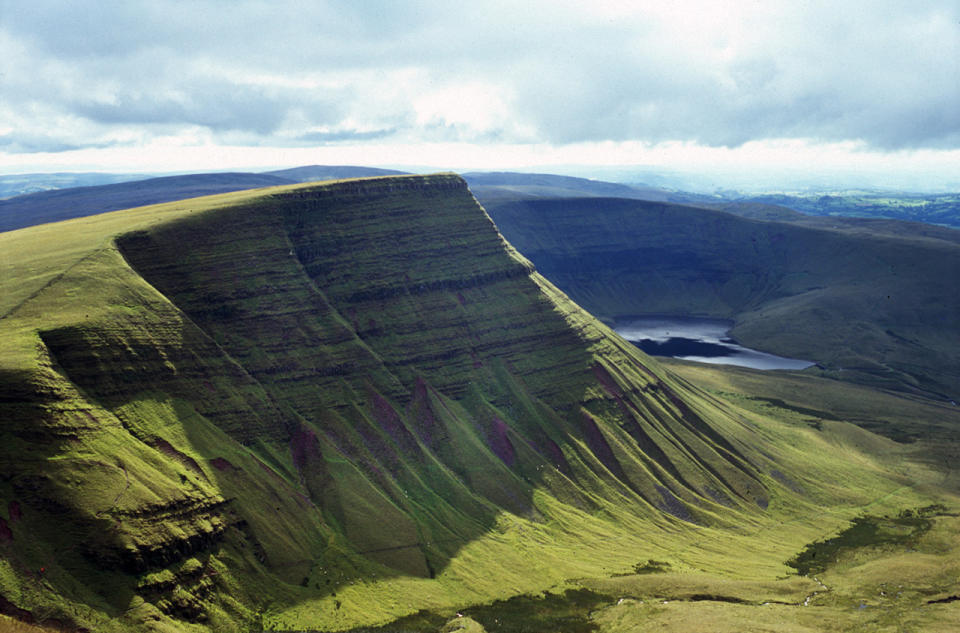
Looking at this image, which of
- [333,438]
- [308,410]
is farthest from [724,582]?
[308,410]

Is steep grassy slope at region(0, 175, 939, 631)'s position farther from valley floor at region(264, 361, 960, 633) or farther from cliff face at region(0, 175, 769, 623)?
valley floor at region(264, 361, 960, 633)

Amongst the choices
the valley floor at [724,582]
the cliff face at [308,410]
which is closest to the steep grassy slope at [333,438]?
the cliff face at [308,410]

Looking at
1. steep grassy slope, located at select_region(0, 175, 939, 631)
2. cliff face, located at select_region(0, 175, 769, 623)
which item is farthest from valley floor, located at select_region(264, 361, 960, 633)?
cliff face, located at select_region(0, 175, 769, 623)

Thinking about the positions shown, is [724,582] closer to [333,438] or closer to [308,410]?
[333,438]

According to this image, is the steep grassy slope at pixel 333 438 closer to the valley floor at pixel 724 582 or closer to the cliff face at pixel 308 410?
the cliff face at pixel 308 410

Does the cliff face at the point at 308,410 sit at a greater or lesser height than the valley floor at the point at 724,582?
greater

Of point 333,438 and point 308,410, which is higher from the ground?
point 308,410
